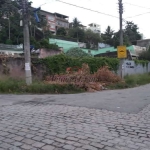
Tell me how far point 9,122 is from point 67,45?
144 ft

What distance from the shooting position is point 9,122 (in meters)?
5.94

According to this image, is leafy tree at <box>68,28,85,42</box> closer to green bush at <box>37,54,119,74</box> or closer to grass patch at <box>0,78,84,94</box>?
green bush at <box>37,54,119,74</box>

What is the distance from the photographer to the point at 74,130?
5152 millimetres

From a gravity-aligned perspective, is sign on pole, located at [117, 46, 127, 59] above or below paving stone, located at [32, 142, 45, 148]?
above

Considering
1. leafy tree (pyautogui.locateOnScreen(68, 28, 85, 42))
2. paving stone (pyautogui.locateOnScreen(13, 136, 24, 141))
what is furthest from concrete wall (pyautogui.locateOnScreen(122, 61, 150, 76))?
leafy tree (pyautogui.locateOnScreen(68, 28, 85, 42))

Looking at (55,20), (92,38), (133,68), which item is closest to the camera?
(133,68)

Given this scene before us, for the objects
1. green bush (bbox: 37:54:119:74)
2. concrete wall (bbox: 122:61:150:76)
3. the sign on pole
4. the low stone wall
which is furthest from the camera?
concrete wall (bbox: 122:61:150:76)

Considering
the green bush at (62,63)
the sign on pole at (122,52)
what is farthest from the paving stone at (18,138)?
the sign on pole at (122,52)

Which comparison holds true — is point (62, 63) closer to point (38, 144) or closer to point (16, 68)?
point (16, 68)

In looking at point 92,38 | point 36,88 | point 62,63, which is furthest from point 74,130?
point 92,38

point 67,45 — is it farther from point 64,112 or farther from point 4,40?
point 64,112

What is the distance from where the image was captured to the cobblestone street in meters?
4.22

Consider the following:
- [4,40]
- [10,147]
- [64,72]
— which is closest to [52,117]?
[10,147]

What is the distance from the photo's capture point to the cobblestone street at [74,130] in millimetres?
4219
